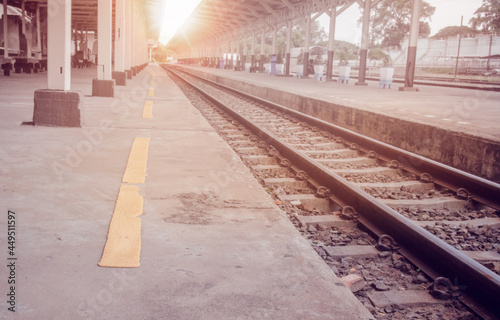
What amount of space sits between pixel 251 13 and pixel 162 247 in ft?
118

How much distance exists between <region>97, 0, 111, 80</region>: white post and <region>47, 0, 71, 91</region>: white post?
493cm

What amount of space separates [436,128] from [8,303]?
240 inches

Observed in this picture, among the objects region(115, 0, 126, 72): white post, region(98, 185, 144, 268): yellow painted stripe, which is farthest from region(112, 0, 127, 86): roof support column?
region(98, 185, 144, 268): yellow painted stripe

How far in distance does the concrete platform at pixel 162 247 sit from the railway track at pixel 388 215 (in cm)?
38

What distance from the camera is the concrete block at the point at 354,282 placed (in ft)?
8.29

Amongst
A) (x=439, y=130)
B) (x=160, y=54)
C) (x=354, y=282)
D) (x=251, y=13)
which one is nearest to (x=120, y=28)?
(x=439, y=130)

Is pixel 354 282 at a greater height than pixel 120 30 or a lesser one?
lesser

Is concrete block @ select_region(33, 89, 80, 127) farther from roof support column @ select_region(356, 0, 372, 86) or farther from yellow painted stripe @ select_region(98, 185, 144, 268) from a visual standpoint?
roof support column @ select_region(356, 0, 372, 86)

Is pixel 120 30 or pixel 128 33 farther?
pixel 128 33

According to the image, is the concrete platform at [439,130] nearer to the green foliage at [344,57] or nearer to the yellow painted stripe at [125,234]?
the yellow painted stripe at [125,234]

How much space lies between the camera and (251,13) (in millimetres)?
36594

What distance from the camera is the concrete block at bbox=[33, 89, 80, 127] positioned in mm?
6480

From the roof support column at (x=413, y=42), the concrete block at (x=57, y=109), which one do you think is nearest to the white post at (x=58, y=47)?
the concrete block at (x=57, y=109)

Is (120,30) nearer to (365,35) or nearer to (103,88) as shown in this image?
(103,88)
